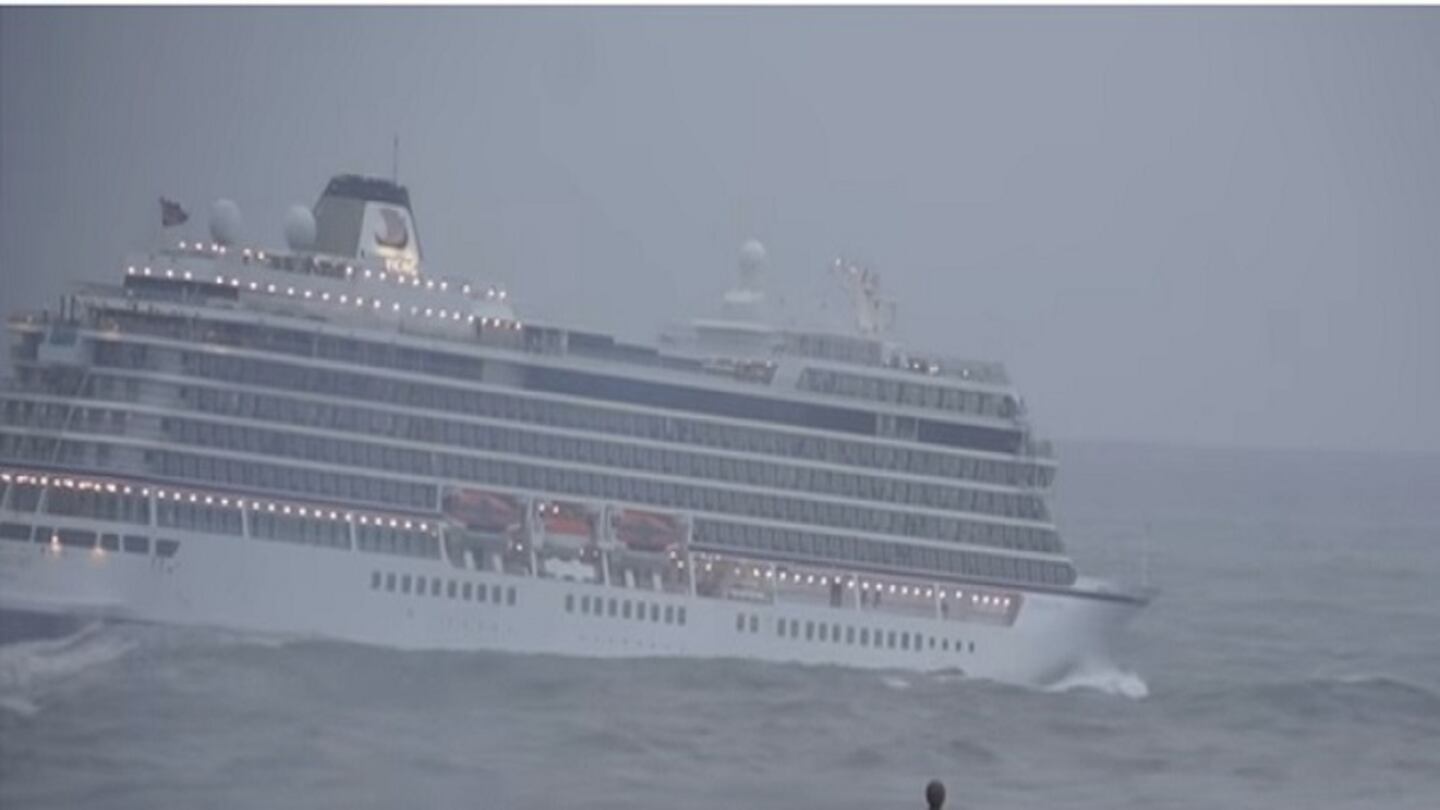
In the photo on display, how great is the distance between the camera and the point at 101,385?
11.5 metres

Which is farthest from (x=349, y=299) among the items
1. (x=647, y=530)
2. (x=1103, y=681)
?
(x=1103, y=681)

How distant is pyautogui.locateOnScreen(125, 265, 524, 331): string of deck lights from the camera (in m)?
11.5

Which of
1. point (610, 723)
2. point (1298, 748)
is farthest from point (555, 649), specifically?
point (1298, 748)

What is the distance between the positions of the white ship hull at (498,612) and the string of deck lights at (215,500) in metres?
0.12

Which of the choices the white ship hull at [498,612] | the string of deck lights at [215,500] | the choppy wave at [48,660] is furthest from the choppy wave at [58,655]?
the string of deck lights at [215,500]

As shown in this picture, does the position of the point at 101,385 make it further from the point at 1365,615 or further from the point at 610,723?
the point at 1365,615

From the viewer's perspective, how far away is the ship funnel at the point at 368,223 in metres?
11.5

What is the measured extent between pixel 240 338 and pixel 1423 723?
4.60m

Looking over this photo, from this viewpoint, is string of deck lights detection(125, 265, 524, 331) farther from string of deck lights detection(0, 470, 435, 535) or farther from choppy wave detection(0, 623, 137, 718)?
choppy wave detection(0, 623, 137, 718)

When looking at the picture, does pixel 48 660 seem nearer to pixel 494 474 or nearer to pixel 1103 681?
pixel 494 474

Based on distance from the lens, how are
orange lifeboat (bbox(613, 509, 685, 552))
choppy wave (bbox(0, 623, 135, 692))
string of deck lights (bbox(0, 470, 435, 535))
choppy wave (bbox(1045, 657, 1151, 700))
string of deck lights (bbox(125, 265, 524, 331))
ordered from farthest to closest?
choppy wave (bbox(1045, 657, 1151, 700)) → orange lifeboat (bbox(613, 509, 685, 552)) → string of deck lights (bbox(125, 265, 524, 331)) → string of deck lights (bbox(0, 470, 435, 535)) → choppy wave (bbox(0, 623, 135, 692))

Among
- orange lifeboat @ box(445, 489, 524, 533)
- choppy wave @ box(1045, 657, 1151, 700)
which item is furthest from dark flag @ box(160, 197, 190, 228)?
choppy wave @ box(1045, 657, 1151, 700)

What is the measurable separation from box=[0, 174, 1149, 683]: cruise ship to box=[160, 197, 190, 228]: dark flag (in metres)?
0.02

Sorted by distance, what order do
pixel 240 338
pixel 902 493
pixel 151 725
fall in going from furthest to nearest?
pixel 902 493
pixel 240 338
pixel 151 725
